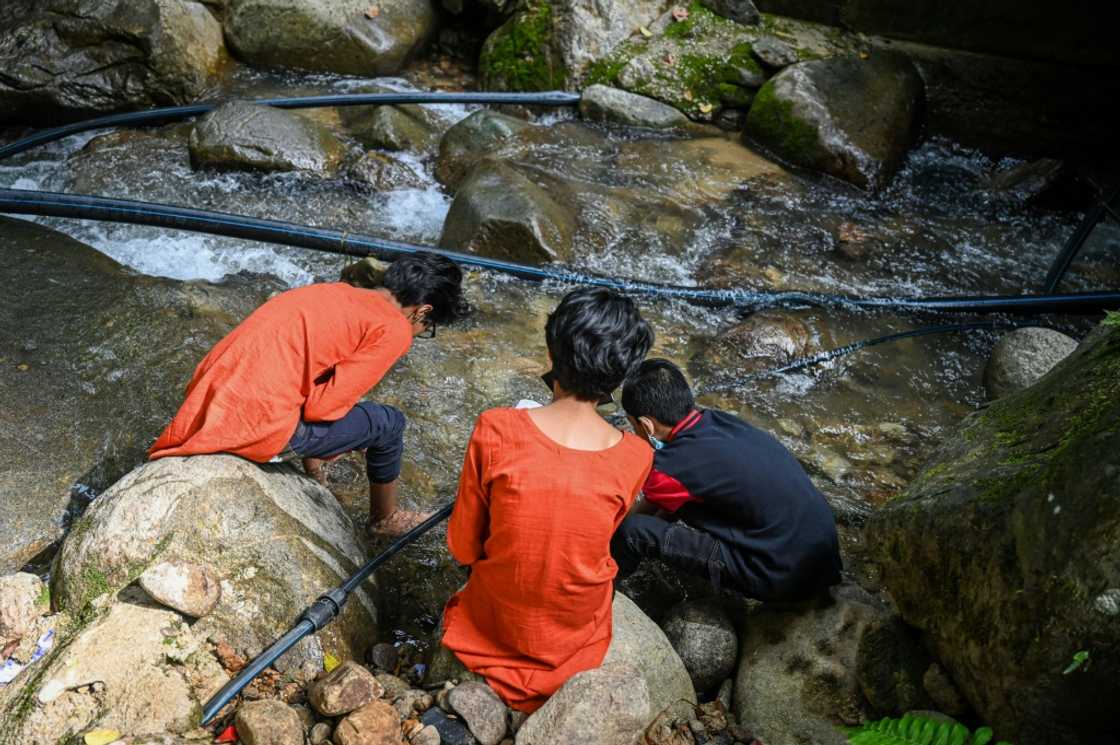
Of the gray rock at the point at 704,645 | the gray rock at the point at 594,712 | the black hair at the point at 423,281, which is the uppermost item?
the black hair at the point at 423,281

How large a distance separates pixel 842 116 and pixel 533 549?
6.81 meters

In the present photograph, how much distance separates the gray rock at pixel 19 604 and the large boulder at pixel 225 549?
6cm

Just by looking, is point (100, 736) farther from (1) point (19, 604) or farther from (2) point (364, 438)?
(2) point (364, 438)

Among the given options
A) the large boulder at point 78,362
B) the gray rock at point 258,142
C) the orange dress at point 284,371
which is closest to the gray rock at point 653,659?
the orange dress at point 284,371

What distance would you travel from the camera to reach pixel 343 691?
9.07 ft

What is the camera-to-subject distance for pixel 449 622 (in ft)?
10.2

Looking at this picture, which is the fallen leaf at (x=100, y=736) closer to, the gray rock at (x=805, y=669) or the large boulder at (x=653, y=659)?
the large boulder at (x=653, y=659)

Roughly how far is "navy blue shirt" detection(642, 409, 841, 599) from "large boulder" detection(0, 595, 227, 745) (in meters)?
1.88

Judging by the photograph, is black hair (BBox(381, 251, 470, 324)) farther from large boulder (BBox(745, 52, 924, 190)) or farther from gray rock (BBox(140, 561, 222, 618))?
large boulder (BBox(745, 52, 924, 190))

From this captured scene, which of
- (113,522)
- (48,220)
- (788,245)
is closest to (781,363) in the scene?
(788,245)

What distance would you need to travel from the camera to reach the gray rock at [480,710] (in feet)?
9.12

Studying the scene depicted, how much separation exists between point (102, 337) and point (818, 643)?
4226mm

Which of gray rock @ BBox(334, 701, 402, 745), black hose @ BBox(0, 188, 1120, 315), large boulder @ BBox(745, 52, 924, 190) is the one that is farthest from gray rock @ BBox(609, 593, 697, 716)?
large boulder @ BBox(745, 52, 924, 190)

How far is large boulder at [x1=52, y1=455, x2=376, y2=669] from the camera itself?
3045 mm
